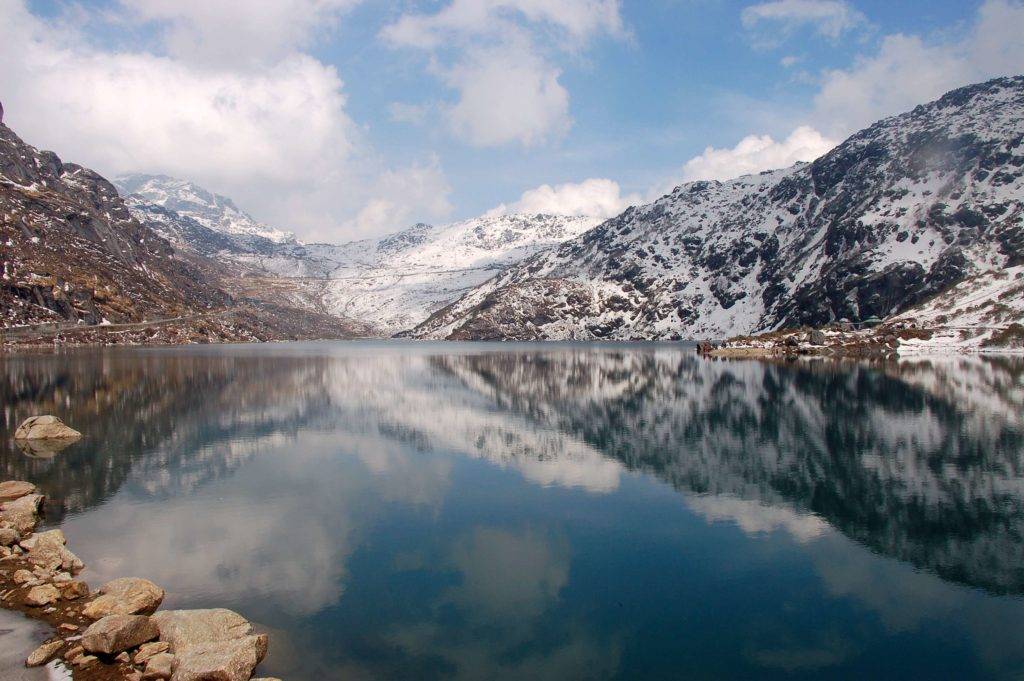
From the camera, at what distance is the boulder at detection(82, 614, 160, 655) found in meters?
16.9

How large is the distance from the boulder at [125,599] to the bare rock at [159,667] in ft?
12.9

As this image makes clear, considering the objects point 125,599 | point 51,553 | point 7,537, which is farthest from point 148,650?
point 7,537

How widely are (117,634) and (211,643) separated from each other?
8.20 feet

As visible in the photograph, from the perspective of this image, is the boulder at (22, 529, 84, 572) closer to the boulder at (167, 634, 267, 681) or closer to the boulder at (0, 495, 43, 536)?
the boulder at (0, 495, 43, 536)

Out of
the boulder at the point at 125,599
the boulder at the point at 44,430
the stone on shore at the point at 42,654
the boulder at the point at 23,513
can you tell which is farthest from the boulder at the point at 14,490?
the boulder at the point at 44,430

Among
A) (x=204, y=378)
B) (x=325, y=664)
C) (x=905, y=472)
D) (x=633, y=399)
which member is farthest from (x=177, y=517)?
(x=204, y=378)

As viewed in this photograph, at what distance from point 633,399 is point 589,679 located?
63.6 metres

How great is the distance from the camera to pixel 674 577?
79.7 ft

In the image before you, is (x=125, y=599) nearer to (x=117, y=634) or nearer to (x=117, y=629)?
(x=117, y=629)

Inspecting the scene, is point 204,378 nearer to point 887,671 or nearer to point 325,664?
point 325,664

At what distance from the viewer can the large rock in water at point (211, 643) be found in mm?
15672

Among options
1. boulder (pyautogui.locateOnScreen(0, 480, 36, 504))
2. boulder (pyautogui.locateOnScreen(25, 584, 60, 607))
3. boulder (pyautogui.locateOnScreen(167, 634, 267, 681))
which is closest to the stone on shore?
boulder (pyautogui.locateOnScreen(167, 634, 267, 681))

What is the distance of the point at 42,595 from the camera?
20.7 m

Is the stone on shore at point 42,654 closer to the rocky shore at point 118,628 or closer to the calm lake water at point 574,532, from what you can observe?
the rocky shore at point 118,628
